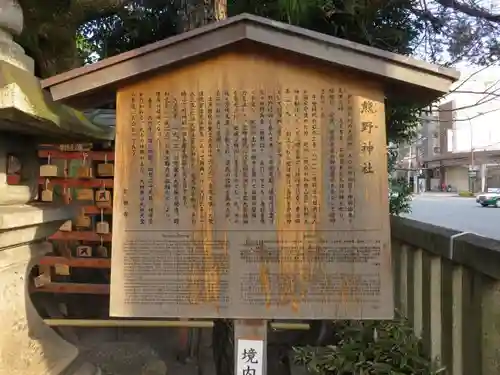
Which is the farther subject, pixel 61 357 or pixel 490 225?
pixel 490 225

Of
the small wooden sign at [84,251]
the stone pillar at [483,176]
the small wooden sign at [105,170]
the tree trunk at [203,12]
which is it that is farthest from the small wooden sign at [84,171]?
the stone pillar at [483,176]

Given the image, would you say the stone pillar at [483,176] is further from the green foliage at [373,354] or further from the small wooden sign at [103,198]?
the small wooden sign at [103,198]

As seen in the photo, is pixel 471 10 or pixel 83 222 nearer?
pixel 83 222

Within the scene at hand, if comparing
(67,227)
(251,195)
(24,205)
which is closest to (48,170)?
(67,227)

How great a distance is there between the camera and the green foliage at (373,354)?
357cm

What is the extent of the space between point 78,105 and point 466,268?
223 cm

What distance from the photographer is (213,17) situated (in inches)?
156

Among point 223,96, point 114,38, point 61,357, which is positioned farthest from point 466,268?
point 114,38

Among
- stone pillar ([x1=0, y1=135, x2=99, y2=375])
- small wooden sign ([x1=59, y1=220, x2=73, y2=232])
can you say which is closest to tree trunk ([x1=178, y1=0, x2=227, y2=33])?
stone pillar ([x1=0, y1=135, x2=99, y2=375])

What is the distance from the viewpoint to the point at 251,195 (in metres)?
2.67

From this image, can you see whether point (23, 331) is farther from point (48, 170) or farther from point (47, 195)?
point (48, 170)

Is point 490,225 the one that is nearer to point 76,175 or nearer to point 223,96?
point 76,175

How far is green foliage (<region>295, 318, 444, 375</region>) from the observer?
3572 mm

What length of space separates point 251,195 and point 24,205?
132cm
